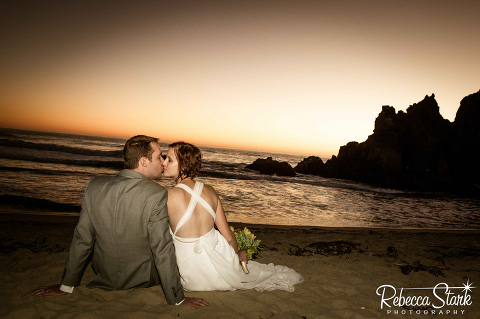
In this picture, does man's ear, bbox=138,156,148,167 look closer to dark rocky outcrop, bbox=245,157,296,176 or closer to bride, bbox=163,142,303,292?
bride, bbox=163,142,303,292

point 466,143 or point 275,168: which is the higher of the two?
point 466,143

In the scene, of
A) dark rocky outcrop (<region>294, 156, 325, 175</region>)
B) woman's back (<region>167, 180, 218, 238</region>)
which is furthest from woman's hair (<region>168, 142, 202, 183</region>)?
dark rocky outcrop (<region>294, 156, 325, 175</region>)

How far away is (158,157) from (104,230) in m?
0.94

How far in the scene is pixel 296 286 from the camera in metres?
3.92

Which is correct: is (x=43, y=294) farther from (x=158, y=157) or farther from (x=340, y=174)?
(x=340, y=174)

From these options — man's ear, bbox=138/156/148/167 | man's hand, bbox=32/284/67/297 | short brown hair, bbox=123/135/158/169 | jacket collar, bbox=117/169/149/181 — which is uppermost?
short brown hair, bbox=123/135/158/169

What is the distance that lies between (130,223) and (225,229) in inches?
46.2

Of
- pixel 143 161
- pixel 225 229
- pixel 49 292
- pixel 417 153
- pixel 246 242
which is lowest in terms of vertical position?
pixel 49 292

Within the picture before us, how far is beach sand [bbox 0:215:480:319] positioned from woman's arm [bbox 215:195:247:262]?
22.3 inches

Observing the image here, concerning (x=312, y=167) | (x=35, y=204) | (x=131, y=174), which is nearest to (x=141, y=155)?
(x=131, y=174)

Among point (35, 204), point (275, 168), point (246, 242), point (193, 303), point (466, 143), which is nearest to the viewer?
point (193, 303)

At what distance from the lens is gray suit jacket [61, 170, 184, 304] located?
2.55 metres

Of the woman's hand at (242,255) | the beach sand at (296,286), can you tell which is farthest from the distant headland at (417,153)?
the woman's hand at (242,255)

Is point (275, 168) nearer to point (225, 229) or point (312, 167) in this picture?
point (312, 167)
